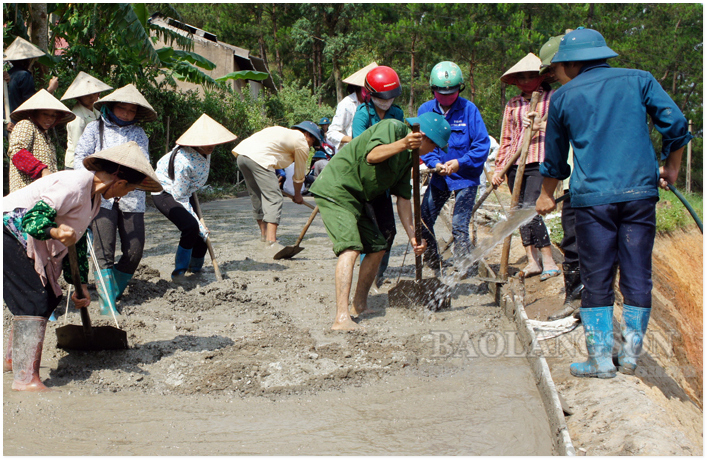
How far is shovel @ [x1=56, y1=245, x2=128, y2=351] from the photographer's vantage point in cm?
375

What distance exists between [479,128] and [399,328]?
2039 millimetres

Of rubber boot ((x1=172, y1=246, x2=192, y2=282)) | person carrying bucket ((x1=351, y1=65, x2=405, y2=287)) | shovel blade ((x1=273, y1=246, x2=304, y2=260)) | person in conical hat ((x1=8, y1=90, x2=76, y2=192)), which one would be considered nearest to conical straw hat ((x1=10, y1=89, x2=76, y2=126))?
person in conical hat ((x1=8, y1=90, x2=76, y2=192))

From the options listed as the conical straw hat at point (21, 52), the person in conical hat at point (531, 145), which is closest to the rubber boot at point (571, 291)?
the person in conical hat at point (531, 145)

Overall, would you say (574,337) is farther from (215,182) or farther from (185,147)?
(215,182)

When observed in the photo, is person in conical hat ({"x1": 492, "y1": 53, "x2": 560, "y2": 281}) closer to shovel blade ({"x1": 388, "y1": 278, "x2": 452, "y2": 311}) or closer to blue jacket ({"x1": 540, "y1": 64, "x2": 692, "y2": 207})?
shovel blade ({"x1": 388, "y1": 278, "x2": 452, "y2": 311})

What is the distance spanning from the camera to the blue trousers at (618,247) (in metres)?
3.41

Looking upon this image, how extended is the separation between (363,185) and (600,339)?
78.9 inches

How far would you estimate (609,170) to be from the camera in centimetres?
339

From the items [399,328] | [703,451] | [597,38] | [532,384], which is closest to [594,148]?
[597,38]

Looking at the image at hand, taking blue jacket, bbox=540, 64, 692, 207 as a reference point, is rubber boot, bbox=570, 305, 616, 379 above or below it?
below

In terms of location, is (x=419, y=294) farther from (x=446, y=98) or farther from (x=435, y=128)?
(x=446, y=98)

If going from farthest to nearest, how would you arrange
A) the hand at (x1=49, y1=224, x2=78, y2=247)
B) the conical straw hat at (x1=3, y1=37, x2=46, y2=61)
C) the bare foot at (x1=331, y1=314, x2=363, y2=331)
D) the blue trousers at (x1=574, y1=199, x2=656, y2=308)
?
the conical straw hat at (x1=3, y1=37, x2=46, y2=61), the bare foot at (x1=331, y1=314, x2=363, y2=331), the blue trousers at (x1=574, y1=199, x2=656, y2=308), the hand at (x1=49, y1=224, x2=78, y2=247)

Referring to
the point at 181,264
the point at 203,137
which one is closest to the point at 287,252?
Answer: the point at 181,264

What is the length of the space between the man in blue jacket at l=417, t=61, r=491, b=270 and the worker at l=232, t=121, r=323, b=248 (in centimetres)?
209
